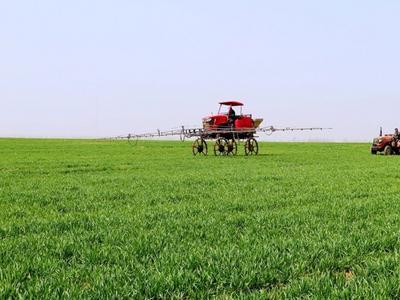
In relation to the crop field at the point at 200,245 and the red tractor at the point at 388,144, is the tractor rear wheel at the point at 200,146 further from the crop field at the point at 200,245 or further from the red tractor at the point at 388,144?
the crop field at the point at 200,245

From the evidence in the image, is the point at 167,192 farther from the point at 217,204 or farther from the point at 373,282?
the point at 373,282

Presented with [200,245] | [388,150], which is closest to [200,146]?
[388,150]

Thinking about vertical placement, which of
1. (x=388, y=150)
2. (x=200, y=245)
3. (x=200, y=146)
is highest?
(x=200, y=146)

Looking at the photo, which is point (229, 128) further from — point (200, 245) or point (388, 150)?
point (200, 245)

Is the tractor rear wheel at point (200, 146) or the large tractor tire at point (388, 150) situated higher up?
the tractor rear wheel at point (200, 146)

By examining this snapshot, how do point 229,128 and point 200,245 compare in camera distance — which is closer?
point 200,245

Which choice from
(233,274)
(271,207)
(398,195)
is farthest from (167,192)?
(233,274)

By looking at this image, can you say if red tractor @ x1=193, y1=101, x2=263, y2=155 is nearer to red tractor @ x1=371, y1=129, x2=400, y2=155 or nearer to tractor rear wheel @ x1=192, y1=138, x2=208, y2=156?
tractor rear wheel @ x1=192, y1=138, x2=208, y2=156

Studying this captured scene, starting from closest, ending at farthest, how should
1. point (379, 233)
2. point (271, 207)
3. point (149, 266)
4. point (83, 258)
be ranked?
point (149, 266), point (83, 258), point (379, 233), point (271, 207)

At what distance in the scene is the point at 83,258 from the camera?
6.54 m

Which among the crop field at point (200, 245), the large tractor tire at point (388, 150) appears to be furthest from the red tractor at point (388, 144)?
the crop field at point (200, 245)

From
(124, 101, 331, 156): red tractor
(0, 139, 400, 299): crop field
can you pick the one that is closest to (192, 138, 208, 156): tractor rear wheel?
(124, 101, 331, 156): red tractor

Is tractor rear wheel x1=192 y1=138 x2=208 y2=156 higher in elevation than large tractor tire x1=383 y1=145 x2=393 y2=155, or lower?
higher

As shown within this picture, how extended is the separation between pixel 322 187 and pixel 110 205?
285 inches
